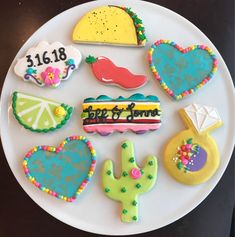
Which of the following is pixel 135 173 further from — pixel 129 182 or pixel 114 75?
pixel 114 75

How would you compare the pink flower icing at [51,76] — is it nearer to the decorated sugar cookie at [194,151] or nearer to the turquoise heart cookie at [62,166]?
the turquoise heart cookie at [62,166]

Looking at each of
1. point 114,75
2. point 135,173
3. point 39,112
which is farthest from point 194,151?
point 39,112

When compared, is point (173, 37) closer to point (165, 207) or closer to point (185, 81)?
point (185, 81)

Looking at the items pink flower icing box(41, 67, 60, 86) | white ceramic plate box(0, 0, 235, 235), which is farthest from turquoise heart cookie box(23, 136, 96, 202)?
pink flower icing box(41, 67, 60, 86)

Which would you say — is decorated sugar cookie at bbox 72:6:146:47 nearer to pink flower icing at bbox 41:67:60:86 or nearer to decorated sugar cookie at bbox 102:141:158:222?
pink flower icing at bbox 41:67:60:86

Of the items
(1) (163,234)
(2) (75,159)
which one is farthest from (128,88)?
(1) (163,234)

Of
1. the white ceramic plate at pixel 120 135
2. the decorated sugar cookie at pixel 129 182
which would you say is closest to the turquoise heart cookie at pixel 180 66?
the white ceramic plate at pixel 120 135
